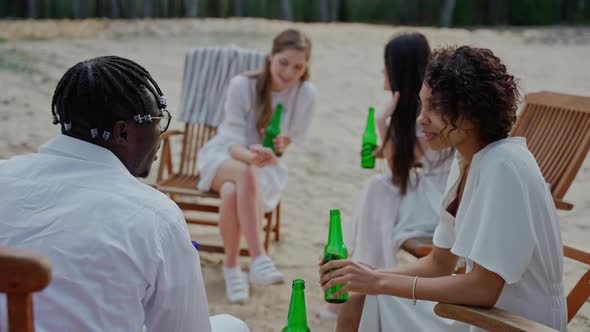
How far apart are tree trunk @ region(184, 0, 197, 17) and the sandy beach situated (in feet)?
0.76

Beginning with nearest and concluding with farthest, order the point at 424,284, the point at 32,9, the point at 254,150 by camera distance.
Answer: the point at 424,284 → the point at 254,150 → the point at 32,9

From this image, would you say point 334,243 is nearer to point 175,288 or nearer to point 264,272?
point 175,288

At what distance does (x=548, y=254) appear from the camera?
89.3 inches

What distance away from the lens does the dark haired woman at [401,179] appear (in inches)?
155

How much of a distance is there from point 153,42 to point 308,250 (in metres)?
9.11

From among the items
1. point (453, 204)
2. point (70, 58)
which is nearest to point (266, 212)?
point (453, 204)

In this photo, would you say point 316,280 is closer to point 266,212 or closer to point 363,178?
point 266,212

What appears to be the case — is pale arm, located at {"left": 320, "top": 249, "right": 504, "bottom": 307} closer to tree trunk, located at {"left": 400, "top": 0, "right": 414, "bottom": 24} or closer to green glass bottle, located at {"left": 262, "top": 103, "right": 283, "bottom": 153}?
green glass bottle, located at {"left": 262, "top": 103, "right": 283, "bottom": 153}

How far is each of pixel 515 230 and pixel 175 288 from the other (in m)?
1.00

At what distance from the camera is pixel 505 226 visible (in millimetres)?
2205

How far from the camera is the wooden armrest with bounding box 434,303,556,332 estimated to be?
213cm

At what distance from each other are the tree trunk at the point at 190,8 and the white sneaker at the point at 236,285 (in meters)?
11.8

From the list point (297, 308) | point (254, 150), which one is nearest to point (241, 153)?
point (254, 150)

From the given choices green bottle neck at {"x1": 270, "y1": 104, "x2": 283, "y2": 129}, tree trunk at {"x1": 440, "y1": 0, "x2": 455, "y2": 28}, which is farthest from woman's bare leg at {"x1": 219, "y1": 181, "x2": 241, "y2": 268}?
tree trunk at {"x1": 440, "y1": 0, "x2": 455, "y2": 28}
